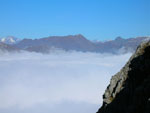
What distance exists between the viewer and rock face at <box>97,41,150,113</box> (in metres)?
28.8

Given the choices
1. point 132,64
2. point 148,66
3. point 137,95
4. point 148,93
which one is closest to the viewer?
point 148,93

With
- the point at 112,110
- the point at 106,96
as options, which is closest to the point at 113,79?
the point at 106,96

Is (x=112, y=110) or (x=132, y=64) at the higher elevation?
(x=132, y=64)

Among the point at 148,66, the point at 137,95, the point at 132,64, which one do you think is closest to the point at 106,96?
the point at 132,64

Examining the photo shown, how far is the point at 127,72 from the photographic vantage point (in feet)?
133

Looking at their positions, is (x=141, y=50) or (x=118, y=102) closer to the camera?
(x=118, y=102)

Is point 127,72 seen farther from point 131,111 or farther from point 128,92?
point 131,111

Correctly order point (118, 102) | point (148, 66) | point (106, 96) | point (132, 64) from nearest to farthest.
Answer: point (148, 66) < point (118, 102) < point (132, 64) < point (106, 96)

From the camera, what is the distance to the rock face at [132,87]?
28.8 m

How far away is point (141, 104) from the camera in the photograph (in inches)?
1099

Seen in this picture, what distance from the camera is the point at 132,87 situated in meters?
35.4

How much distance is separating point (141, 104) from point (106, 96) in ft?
49.4

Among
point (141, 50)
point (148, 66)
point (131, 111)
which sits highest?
point (141, 50)

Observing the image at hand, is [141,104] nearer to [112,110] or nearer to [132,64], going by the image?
[112,110]
